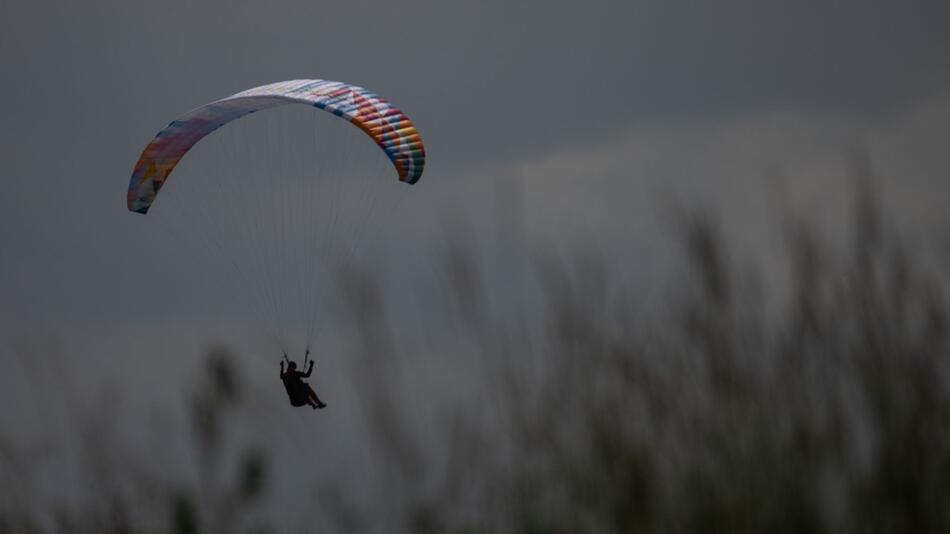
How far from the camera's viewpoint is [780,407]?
508 cm

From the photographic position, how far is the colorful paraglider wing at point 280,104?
20.7 m

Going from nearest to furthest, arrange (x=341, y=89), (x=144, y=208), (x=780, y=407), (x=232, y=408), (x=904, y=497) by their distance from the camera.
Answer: (x=904, y=497)
(x=780, y=407)
(x=232, y=408)
(x=341, y=89)
(x=144, y=208)

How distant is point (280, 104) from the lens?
71.4 ft

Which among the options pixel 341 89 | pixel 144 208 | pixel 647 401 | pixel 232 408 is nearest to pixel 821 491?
pixel 647 401

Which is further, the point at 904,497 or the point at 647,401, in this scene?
the point at 647,401

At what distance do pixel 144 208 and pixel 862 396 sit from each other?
19622 millimetres

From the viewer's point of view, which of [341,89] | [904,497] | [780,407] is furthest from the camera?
[341,89]

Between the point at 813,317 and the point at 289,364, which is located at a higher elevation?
the point at 813,317

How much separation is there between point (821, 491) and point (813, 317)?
0.71m

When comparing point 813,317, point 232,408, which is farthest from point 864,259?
point 232,408

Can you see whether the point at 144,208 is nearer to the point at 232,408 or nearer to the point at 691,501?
the point at 232,408

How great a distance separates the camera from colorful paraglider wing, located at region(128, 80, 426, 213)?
68.0ft

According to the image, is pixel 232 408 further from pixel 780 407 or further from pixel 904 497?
pixel 904 497

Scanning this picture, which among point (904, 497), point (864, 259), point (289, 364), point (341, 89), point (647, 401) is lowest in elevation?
point (289, 364)
